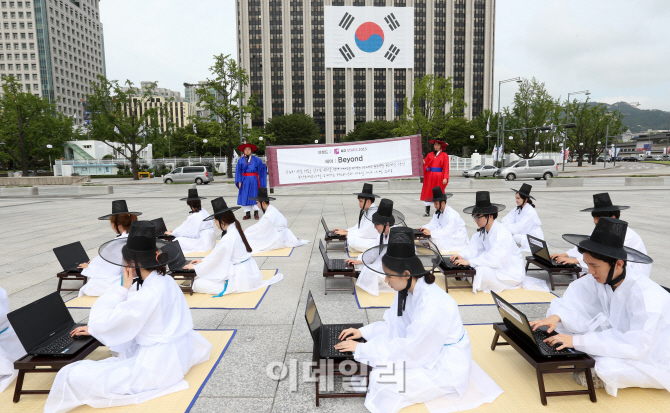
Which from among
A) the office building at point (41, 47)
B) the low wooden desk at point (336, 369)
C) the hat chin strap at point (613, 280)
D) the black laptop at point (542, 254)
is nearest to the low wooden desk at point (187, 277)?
the low wooden desk at point (336, 369)

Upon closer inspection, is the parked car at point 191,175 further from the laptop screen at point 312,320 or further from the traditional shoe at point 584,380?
the traditional shoe at point 584,380

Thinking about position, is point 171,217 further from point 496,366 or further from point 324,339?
point 496,366

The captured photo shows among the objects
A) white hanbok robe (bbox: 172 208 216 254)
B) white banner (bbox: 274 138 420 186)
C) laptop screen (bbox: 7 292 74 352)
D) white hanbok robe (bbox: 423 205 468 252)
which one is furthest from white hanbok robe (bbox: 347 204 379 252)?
white banner (bbox: 274 138 420 186)

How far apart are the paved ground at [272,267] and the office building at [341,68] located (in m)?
75.6

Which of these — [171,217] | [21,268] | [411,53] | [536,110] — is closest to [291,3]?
[411,53]

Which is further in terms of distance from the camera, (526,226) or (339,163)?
(339,163)

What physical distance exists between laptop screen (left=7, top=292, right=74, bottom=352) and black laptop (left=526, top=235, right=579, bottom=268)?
20.4ft

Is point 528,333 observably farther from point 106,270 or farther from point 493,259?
point 106,270

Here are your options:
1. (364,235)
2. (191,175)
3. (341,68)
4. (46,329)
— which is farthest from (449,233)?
(341,68)

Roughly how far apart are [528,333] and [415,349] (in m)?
0.96

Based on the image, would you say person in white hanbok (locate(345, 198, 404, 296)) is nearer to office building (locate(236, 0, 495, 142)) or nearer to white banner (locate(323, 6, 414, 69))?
white banner (locate(323, 6, 414, 69))

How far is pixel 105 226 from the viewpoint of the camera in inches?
458

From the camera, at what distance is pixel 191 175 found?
33.5 metres

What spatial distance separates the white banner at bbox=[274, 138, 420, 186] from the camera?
12.7 meters
